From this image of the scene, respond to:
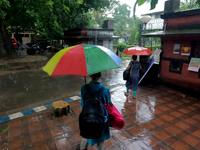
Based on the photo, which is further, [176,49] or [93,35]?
[93,35]

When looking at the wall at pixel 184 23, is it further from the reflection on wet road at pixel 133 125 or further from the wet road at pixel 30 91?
the wet road at pixel 30 91

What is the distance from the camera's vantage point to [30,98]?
5.58 meters

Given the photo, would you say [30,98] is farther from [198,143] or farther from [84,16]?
[84,16]

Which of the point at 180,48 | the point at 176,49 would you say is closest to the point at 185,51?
the point at 180,48

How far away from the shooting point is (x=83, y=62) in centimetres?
194

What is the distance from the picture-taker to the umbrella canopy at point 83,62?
1.90m

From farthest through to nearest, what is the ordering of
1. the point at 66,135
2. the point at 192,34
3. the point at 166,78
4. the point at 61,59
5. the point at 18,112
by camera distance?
the point at 166,78 < the point at 192,34 < the point at 18,112 < the point at 66,135 < the point at 61,59

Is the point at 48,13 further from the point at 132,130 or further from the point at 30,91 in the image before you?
the point at 132,130

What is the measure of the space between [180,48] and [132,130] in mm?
4509

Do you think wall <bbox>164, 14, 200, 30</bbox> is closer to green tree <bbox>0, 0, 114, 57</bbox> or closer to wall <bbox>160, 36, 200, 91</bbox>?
wall <bbox>160, 36, 200, 91</bbox>

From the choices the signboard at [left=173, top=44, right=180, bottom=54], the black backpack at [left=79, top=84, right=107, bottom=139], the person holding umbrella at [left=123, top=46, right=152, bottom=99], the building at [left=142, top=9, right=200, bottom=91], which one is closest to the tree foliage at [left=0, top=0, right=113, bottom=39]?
the building at [left=142, top=9, right=200, bottom=91]

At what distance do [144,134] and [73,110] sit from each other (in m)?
2.27

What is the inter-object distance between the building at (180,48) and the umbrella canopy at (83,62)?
4452 millimetres

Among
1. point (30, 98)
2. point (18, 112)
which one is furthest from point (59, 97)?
point (18, 112)
